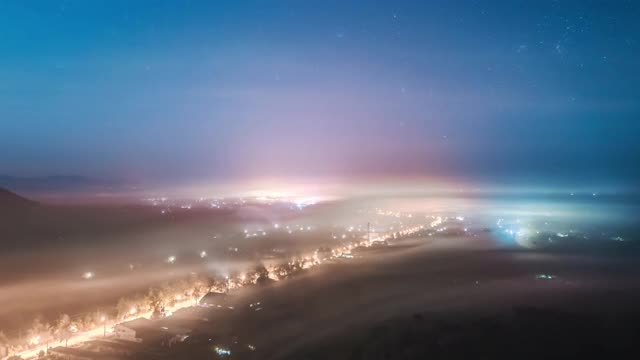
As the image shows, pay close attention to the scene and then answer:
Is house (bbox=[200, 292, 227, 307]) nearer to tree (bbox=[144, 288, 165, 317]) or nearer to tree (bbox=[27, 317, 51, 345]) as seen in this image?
tree (bbox=[144, 288, 165, 317])

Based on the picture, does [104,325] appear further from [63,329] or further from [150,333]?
[150,333]

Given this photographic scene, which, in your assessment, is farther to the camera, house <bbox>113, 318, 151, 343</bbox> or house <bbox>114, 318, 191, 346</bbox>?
house <bbox>113, 318, 151, 343</bbox>

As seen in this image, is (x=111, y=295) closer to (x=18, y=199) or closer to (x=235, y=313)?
(x=235, y=313)

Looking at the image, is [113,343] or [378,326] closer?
[113,343]

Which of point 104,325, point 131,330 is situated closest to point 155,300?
point 104,325

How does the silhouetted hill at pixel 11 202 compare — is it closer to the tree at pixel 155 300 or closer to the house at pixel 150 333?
the tree at pixel 155 300

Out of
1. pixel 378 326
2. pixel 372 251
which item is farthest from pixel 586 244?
pixel 378 326

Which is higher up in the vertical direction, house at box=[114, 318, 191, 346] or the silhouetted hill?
the silhouetted hill

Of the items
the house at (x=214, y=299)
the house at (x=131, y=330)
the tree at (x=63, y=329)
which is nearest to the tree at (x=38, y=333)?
the tree at (x=63, y=329)

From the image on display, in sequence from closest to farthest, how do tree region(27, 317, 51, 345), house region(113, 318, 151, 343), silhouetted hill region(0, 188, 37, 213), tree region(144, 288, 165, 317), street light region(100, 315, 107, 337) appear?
tree region(27, 317, 51, 345) < house region(113, 318, 151, 343) < street light region(100, 315, 107, 337) < tree region(144, 288, 165, 317) < silhouetted hill region(0, 188, 37, 213)

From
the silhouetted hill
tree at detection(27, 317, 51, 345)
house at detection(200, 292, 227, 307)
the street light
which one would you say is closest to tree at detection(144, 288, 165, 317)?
house at detection(200, 292, 227, 307)

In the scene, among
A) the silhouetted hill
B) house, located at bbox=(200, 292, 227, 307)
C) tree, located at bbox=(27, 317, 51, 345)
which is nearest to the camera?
tree, located at bbox=(27, 317, 51, 345)
